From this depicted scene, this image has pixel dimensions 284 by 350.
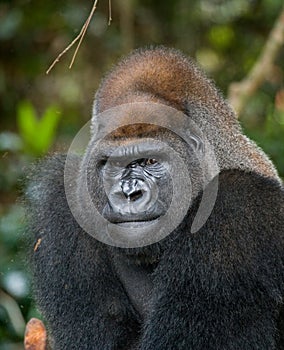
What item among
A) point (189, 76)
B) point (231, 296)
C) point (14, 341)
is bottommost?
point (14, 341)

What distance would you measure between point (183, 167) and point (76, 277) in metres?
0.88

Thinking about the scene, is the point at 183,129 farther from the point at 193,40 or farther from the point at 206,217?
the point at 193,40

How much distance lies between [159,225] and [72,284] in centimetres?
72

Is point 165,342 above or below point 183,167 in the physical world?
below

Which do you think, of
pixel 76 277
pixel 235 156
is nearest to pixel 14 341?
pixel 76 277

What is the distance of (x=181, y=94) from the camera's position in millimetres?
4734

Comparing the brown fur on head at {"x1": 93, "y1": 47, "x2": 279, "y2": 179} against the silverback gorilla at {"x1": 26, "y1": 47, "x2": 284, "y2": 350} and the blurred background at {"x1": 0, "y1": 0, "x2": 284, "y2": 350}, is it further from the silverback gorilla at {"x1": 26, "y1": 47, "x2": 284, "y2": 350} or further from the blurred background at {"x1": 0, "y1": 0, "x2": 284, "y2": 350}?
the blurred background at {"x1": 0, "y1": 0, "x2": 284, "y2": 350}

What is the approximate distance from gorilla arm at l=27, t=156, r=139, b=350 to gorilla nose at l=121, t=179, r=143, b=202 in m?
0.55

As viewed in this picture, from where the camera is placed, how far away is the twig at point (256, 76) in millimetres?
7270

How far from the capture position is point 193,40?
9.59m

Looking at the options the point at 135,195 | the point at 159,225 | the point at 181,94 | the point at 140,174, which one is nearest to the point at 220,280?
the point at 159,225

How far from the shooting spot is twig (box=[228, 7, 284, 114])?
7270 millimetres

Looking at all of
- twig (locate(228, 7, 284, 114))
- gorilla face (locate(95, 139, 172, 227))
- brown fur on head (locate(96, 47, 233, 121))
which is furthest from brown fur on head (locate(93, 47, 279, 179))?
twig (locate(228, 7, 284, 114))

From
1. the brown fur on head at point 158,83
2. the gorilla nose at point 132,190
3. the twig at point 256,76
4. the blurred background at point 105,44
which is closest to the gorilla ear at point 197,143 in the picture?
the brown fur on head at point 158,83
